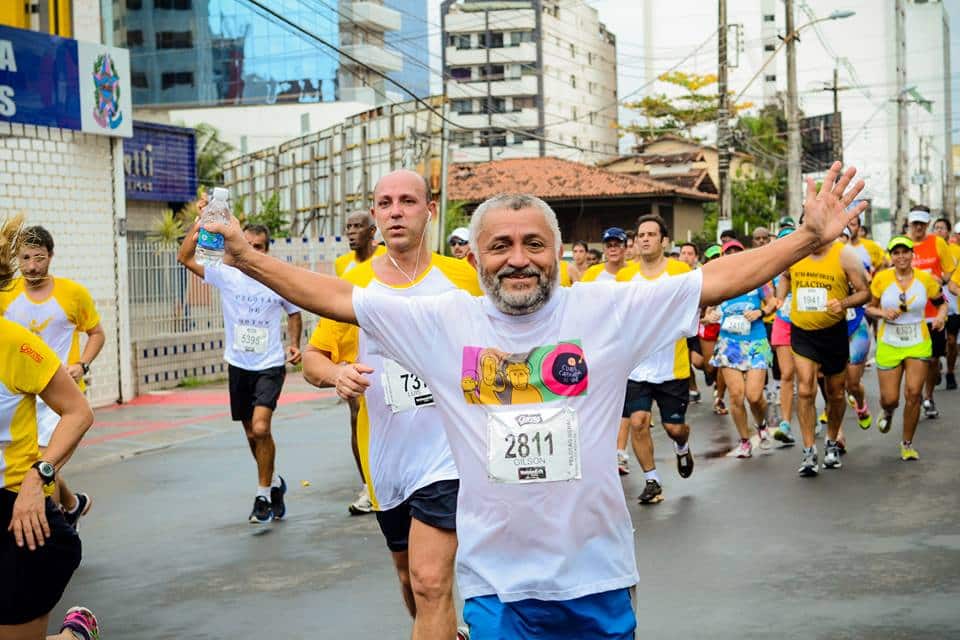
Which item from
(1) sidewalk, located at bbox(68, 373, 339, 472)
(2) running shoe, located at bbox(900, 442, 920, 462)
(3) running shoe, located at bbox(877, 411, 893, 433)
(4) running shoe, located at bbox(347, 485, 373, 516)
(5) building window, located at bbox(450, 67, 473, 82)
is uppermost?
(5) building window, located at bbox(450, 67, 473, 82)

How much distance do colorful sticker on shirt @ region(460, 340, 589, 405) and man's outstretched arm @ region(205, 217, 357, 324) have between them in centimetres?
50

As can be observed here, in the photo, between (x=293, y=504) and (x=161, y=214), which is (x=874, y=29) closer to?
(x=161, y=214)

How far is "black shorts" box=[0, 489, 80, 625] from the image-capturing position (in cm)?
468

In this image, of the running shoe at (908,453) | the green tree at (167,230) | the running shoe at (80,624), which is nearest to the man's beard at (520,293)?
the running shoe at (80,624)

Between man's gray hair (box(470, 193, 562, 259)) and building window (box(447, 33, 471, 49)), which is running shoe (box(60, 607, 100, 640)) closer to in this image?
man's gray hair (box(470, 193, 562, 259))

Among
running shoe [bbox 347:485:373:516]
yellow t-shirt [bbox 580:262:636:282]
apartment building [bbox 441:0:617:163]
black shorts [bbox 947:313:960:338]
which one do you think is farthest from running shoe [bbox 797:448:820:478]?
apartment building [bbox 441:0:617:163]

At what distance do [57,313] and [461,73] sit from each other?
286 ft

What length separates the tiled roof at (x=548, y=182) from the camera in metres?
56.2

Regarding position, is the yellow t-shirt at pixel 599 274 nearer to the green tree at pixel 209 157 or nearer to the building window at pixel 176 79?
the green tree at pixel 209 157

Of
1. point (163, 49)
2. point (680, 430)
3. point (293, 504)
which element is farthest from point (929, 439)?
point (163, 49)

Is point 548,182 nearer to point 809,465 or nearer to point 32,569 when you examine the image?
point 809,465

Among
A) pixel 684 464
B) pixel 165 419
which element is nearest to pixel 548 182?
pixel 165 419

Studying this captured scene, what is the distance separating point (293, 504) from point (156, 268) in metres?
10.1

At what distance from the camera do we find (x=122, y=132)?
61.0 ft
